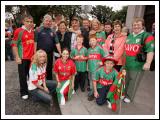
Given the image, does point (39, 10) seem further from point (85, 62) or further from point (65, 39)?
point (85, 62)

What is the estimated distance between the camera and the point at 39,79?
3.73 meters

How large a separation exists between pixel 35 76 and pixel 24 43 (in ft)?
2.28

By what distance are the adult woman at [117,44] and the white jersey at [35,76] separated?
143 cm

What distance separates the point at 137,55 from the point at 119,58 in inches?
19.0

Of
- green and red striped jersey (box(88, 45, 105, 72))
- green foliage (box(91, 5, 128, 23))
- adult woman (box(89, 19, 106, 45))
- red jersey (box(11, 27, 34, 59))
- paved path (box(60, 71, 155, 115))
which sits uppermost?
green foliage (box(91, 5, 128, 23))

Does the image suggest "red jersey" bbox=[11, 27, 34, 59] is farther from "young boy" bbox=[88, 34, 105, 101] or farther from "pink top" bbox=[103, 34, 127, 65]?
"pink top" bbox=[103, 34, 127, 65]

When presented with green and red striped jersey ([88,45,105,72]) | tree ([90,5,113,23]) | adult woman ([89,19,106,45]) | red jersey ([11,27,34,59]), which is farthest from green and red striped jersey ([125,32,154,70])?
tree ([90,5,113,23])

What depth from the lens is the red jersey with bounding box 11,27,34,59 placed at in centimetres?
361

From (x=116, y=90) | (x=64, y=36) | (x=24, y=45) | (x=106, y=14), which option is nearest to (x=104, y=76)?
(x=116, y=90)

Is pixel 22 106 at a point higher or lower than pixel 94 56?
lower

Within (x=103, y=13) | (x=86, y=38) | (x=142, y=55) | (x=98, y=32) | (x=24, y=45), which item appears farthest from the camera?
(x=103, y=13)

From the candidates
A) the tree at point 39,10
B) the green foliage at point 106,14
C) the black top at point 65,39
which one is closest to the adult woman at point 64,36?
the black top at point 65,39

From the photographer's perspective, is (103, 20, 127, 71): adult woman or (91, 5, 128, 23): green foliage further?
(91, 5, 128, 23): green foliage

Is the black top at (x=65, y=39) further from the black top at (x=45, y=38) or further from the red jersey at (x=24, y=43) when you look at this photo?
the red jersey at (x=24, y=43)
